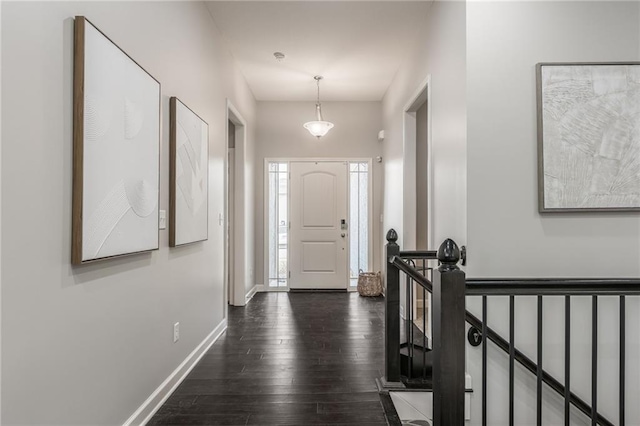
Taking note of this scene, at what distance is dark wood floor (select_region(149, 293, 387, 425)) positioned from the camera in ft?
7.10

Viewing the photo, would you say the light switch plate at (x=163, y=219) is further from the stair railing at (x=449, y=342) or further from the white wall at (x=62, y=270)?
the stair railing at (x=449, y=342)

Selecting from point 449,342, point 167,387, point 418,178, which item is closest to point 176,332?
point 167,387

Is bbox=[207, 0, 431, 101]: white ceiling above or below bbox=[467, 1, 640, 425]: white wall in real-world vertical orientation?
above

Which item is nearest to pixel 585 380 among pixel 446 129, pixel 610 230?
pixel 610 230

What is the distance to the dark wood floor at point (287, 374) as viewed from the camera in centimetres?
216

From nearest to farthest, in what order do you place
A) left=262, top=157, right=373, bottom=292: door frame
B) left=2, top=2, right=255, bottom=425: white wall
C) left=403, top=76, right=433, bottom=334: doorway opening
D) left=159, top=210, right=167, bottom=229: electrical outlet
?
left=2, top=2, right=255, bottom=425: white wall
left=159, top=210, right=167, bottom=229: electrical outlet
left=403, top=76, right=433, bottom=334: doorway opening
left=262, top=157, right=373, bottom=292: door frame

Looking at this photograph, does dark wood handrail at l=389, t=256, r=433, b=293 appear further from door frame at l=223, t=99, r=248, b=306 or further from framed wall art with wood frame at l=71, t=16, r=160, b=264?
door frame at l=223, t=99, r=248, b=306

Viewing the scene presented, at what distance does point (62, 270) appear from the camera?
1.43 m

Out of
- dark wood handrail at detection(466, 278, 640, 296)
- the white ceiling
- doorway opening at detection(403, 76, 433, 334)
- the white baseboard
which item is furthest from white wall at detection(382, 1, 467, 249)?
the white baseboard

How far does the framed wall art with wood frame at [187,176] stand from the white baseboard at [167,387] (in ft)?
2.81

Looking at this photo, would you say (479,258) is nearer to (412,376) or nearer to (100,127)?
(412,376)

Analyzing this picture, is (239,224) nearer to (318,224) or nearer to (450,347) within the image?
(318,224)

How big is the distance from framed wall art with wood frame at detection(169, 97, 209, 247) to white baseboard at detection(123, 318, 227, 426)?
857 mm

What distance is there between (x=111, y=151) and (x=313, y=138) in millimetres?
4209
